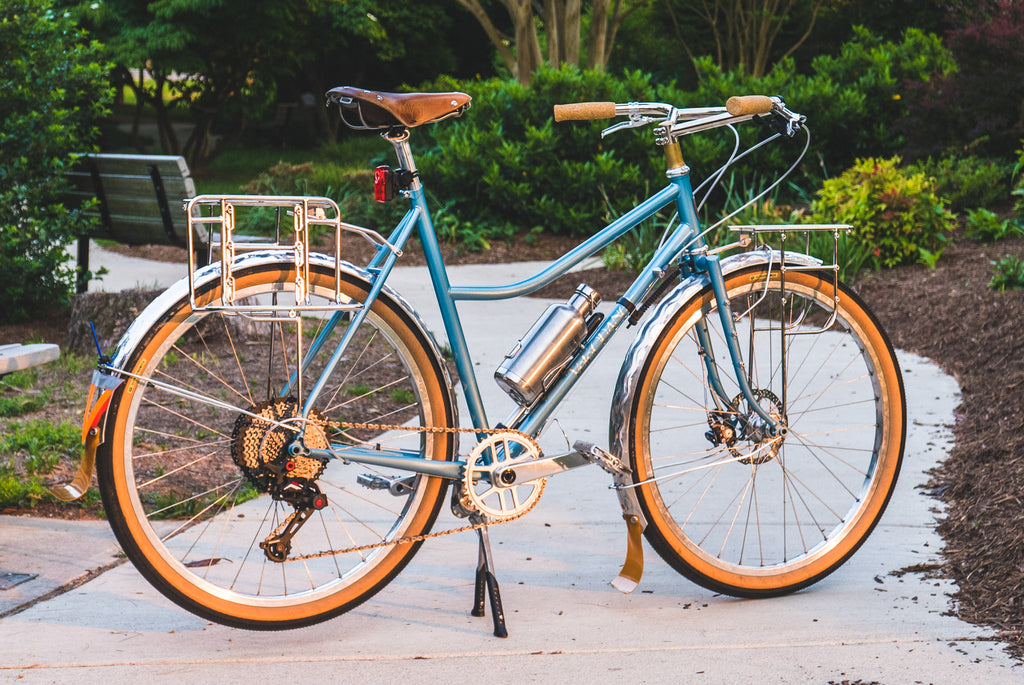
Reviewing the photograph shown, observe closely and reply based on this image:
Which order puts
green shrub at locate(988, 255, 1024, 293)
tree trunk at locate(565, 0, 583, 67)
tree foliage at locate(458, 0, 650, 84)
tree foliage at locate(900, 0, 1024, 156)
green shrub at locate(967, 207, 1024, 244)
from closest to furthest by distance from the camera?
green shrub at locate(988, 255, 1024, 293) → green shrub at locate(967, 207, 1024, 244) → tree foliage at locate(900, 0, 1024, 156) → tree foliage at locate(458, 0, 650, 84) → tree trunk at locate(565, 0, 583, 67)

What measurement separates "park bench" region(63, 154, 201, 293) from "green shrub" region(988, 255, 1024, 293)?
15.5 ft

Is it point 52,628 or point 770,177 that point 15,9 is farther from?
point 770,177

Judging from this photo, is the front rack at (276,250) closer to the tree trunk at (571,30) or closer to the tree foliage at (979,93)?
the tree foliage at (979,93)

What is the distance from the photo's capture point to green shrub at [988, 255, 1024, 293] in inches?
254

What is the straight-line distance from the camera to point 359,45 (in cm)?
2286

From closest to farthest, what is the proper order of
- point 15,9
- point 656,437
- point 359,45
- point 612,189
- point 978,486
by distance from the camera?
point 978,486, point 656,437, point 15,9, point 612,189, point 359,45

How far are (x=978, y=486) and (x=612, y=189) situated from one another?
22.3ft

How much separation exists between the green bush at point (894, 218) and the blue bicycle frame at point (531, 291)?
4.91 metres

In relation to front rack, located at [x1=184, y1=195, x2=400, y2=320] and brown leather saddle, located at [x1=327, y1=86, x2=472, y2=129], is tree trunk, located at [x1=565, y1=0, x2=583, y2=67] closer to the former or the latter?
brown leather saddle, located at [x1=327, y1=86, x2=472, y2=129]

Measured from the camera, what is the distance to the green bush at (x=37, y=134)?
6.23 m

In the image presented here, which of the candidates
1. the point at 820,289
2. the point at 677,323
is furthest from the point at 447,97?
the point at 820,289

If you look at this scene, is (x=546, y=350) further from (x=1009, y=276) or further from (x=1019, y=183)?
(x=1019, y=183)

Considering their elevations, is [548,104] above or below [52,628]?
above

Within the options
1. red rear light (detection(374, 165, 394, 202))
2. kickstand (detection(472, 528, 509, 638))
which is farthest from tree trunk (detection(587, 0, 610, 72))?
kickstand (detection(472, 528, 509, 638))
